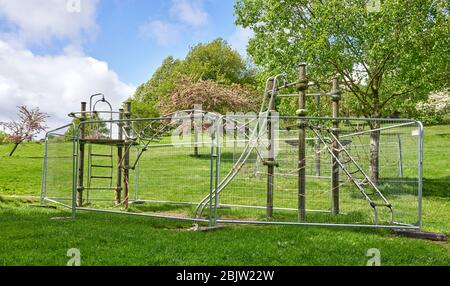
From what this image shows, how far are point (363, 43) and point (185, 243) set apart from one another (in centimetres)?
1108

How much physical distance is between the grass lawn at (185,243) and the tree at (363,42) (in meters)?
6.47

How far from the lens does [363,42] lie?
15344mm

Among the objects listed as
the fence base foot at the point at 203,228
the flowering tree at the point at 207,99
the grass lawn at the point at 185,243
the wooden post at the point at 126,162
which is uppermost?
the flowering tree at the point at 207,99

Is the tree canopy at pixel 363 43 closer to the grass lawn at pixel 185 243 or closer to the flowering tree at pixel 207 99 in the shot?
the grass lawn at pixel 185 243

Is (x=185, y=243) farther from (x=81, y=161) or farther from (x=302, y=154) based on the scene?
(x=81, y=161)

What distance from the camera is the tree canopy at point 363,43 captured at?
14.5 m

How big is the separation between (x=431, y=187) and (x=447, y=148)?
11.1m

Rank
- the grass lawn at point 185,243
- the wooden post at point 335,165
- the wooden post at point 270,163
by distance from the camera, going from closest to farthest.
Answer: the grass lawn at point 185,243, the wooden post at point 270,163, the wooden post at point 335,165

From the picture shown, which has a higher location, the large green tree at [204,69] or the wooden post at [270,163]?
the large green tree at [204,69]

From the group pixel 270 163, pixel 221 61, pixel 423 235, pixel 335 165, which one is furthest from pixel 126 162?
pixel 221 61

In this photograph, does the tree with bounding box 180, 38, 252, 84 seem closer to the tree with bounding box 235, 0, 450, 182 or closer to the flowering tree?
the flowering tree

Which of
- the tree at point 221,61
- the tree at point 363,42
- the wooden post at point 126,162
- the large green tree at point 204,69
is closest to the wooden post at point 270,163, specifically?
the wooden post at point 126,162

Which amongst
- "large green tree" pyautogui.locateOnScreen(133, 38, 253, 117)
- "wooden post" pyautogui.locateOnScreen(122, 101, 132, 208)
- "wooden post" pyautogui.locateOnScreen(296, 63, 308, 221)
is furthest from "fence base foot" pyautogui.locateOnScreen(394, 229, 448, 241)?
"large green tree" pyautogui.locateOnScreen(133, 38, 253, 117)
